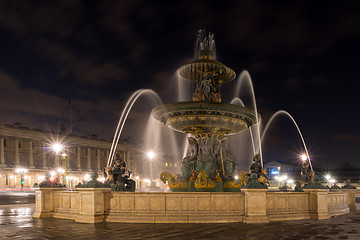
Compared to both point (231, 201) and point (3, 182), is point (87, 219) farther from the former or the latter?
point (3, 182)

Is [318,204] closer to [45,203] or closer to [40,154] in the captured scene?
[45,203]

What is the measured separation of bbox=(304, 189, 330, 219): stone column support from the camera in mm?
13357

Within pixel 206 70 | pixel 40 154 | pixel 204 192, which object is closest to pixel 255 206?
pixel 204 192

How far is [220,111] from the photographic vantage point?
50.7 ft

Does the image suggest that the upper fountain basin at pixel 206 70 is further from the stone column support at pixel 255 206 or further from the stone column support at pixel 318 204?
the stone column support at pixel 255 206

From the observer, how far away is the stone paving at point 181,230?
962 centimetres

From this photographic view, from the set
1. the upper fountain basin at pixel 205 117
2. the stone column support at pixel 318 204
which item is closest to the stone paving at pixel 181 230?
the stone column support at pixel 318 204

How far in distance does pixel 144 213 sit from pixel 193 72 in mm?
8447

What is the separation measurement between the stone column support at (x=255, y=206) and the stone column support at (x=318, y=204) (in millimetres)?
2404

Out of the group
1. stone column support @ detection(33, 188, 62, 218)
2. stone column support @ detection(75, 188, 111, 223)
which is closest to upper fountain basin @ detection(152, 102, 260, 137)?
stone column support @ detection(75, 188, 111, 223)

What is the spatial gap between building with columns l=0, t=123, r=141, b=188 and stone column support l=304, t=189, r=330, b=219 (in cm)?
6371

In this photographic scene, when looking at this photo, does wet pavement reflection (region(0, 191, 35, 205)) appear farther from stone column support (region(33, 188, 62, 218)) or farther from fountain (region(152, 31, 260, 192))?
fountain (region(152, 31, 260, 192))

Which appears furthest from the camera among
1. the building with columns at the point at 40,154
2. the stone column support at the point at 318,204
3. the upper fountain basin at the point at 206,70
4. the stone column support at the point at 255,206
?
the building with columns at the point at 40,154

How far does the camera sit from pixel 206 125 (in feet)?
53.4
